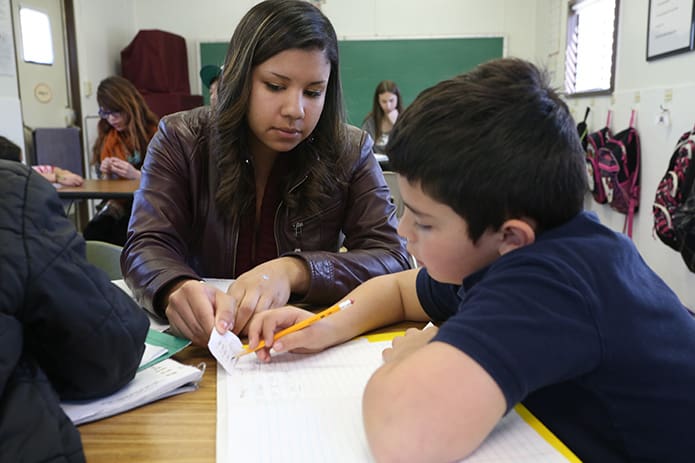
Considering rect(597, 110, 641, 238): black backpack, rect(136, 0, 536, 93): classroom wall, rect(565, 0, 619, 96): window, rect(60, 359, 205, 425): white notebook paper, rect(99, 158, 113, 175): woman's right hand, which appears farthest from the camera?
rect(136, 0, 536, 93): classroom wall

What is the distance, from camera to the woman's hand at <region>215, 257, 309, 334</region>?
33.6 inches

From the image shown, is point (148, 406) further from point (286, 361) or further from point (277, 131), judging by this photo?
point (277, 131)

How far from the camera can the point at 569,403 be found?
63 cm

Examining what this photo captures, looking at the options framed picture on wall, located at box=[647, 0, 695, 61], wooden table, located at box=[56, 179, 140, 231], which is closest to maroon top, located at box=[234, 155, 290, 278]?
wooden table, located at box=[56, 179, 140, 231]

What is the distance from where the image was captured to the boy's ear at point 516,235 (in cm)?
66

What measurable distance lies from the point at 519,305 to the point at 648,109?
3251 mm

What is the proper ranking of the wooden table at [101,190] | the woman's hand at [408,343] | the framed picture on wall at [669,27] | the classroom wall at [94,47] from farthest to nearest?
the classroom wall at [94,47], the framed picture on wall at [669,27], the wooden table at [101,190], the woman's hand at [408,343]

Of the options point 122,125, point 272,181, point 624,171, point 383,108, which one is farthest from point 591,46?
point 272,181

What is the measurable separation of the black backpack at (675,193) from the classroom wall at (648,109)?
305 mm

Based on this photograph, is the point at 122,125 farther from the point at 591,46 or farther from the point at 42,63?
the point at 591,46

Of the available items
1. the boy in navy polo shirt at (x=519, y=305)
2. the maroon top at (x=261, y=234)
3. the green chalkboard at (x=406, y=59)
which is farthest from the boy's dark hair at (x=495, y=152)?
the green chalkboard at (x=406, y=59)

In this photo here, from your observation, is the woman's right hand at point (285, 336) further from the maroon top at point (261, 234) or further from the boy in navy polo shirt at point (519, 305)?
the maroon top at point (261, 234)

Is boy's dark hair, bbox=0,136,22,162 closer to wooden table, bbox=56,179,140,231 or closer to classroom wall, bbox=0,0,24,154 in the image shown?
wooden table, bbox=56,179,140,231

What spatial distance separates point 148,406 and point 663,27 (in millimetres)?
3429
